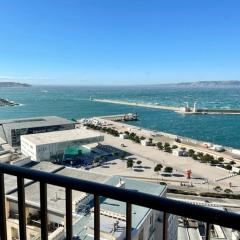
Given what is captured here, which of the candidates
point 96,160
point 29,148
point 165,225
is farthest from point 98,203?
point 29,148

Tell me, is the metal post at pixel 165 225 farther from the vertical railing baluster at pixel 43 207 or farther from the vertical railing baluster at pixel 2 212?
the vertical railing baluster at pixel 2 212

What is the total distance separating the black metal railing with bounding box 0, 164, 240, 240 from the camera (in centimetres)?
78

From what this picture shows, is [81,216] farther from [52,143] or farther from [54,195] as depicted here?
[52,143]

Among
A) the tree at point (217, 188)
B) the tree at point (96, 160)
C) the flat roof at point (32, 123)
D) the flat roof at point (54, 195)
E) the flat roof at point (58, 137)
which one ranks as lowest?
the tree at point (96, 160)

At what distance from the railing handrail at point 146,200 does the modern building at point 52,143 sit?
Result: 19819mm

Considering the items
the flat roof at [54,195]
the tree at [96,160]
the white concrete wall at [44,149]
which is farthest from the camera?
the white concrete wall at [44,149]

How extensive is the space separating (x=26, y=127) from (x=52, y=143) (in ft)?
21.4

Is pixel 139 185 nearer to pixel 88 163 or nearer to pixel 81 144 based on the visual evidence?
pixel 88 163

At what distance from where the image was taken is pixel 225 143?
30188mm

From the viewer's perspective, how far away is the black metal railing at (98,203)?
0.78 meters

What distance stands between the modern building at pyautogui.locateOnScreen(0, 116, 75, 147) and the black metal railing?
25.7m

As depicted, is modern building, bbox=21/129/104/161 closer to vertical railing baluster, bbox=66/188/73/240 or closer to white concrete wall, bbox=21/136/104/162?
white concrete wall, bbox=21/136/104/162

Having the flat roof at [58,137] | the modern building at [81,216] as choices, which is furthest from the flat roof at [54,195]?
the flat roof at [58,137]

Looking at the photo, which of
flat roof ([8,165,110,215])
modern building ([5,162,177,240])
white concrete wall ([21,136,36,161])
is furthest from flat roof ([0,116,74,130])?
modern building ([5,162,177,240])
